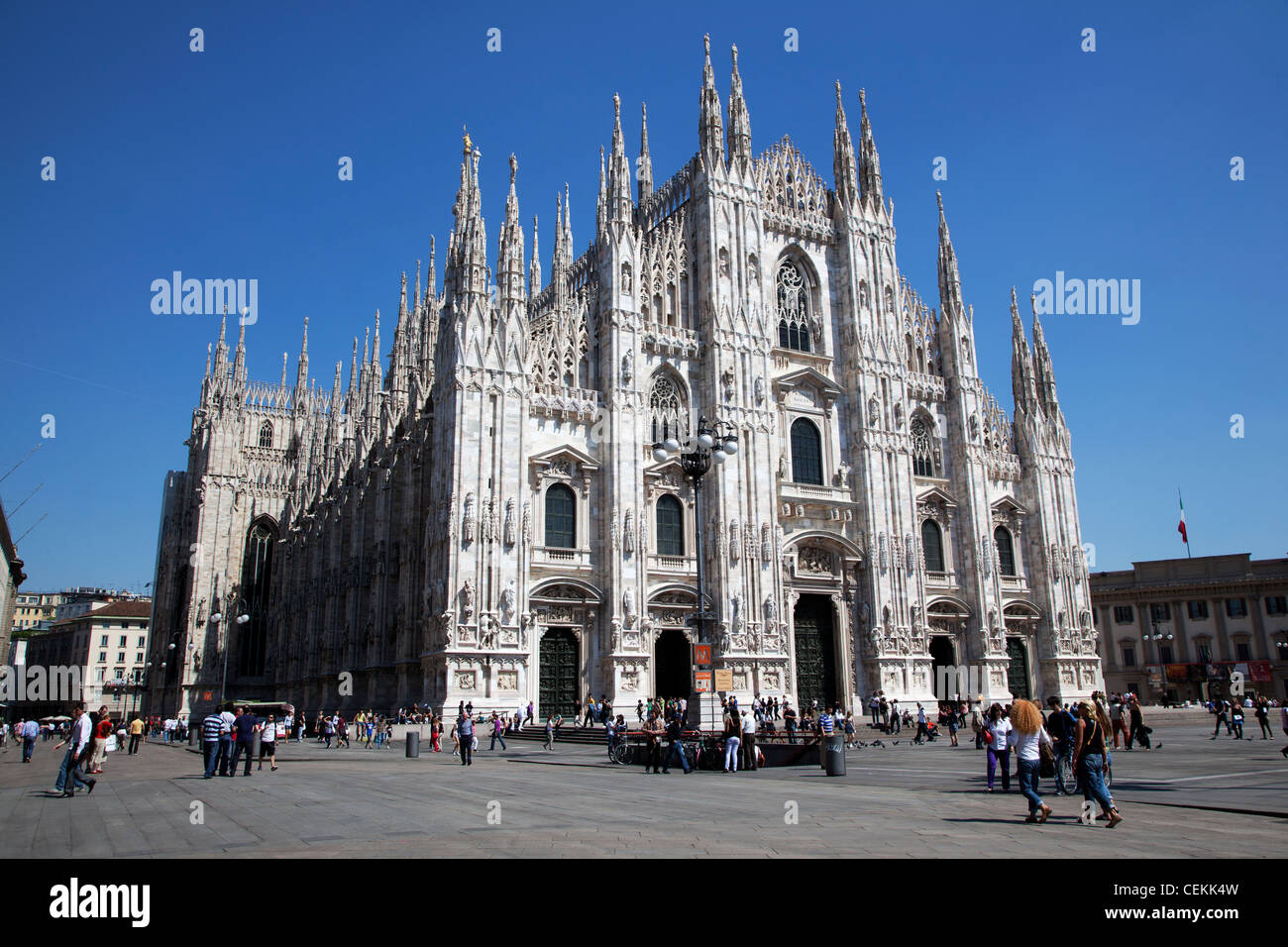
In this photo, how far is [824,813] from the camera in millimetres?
11336

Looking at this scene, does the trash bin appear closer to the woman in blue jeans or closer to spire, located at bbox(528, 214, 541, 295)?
the woman in blue jeans

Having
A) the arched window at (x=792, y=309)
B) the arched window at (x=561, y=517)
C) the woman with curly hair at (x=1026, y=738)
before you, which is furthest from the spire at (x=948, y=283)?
the woman with curly hair at (x=1026, y=738)

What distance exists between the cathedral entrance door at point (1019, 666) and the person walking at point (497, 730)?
88.0 ft

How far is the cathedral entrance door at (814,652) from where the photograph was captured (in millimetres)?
39781

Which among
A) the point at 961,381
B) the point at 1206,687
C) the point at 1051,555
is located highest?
the point at 961,381

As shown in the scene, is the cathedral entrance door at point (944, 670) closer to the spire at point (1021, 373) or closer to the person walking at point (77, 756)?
the spire at point (1021, 373)

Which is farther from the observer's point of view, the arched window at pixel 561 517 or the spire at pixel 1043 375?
the spire at pixel 1043 375

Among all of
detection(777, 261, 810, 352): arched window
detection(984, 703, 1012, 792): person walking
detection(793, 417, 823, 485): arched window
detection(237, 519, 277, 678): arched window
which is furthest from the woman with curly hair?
detection(237, 519, 277, 678): arched window

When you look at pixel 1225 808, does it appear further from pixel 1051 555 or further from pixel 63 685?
pixel 63 685

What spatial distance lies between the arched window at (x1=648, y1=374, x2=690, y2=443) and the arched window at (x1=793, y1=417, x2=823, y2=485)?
5880 mm

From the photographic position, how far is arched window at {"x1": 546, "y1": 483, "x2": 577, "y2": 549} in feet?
117
